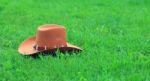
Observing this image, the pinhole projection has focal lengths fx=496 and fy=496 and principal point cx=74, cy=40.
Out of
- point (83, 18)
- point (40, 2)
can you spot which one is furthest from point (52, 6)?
point (83, 18)

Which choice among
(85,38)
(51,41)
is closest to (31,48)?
(51,41)

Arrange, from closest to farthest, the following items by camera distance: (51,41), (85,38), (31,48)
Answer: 1. (51,41)
2. (31,48)
3. (85,38)

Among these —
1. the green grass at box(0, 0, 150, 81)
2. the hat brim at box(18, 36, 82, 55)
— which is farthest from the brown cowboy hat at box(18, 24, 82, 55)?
the green grass at box(0, 0, 150, 81)

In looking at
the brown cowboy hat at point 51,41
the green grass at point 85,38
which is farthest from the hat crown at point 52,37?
the green grass at point 85,38

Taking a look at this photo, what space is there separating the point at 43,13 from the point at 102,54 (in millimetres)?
3766

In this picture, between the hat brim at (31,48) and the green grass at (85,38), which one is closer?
the green grass at (85,38)

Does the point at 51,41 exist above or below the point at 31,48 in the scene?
above

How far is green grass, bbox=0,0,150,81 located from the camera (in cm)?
591

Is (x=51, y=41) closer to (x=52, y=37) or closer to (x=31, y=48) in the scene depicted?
(x=52, y=37)

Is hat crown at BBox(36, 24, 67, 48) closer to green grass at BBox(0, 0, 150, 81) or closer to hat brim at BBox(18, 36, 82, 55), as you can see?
hat brim at BBox(18, 36, 82, 55)

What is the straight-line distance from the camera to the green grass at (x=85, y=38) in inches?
233

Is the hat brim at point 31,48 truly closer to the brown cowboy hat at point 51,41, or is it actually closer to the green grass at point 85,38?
the brown cowboy hat at point 51,41

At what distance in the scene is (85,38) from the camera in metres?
7.65

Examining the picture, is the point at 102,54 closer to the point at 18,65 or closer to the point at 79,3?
the point at 18,65
